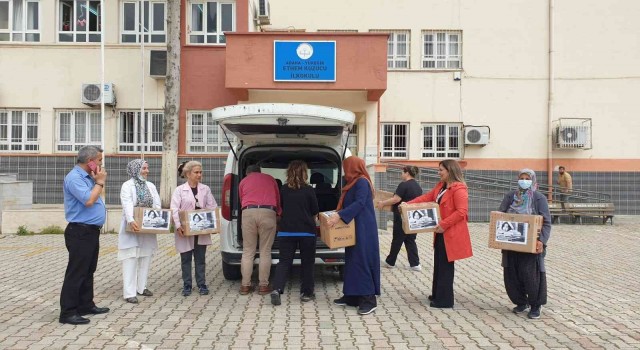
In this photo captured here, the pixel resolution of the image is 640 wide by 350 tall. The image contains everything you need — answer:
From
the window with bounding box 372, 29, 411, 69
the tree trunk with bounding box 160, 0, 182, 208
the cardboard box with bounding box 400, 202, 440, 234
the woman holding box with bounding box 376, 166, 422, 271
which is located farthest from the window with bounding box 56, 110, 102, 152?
the cardboard box with bounding box 400, 202, 440, 234

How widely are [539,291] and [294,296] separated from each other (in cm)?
291

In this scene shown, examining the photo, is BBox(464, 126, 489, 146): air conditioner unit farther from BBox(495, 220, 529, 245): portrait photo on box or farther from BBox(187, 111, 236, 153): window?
BBox(495, 220, 529, 245): portrait photo on box

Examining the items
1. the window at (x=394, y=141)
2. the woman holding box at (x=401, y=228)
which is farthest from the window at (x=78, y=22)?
the woman holding box at (x=401, y=228)

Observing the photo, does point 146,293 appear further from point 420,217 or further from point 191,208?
point 420,217

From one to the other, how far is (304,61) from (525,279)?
9459mm

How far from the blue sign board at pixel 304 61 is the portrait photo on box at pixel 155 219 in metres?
8.16

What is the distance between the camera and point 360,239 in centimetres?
641

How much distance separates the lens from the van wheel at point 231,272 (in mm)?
7910

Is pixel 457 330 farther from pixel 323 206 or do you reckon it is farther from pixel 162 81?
pixel 162 81

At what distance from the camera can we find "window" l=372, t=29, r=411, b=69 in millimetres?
18547

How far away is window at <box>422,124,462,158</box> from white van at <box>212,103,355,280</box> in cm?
1077

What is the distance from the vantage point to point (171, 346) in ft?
16.7

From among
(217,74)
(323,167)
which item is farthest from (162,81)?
(323,167)

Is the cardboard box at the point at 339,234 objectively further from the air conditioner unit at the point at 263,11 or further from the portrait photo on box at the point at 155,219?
the air conditioner unit at the point at 263,11
